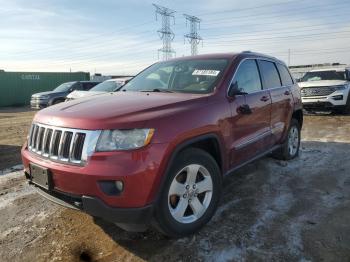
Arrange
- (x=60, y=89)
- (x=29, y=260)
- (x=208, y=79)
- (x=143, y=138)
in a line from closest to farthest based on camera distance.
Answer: (x=143, y=138) < (x=29, y=260) < (x=208, y=79) < (x=60, y=89)

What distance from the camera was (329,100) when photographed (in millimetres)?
12688

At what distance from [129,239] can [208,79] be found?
77.1 inches

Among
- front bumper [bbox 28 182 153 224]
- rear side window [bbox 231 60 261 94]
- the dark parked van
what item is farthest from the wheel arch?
the dark parked van

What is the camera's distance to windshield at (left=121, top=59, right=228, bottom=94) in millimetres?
4250

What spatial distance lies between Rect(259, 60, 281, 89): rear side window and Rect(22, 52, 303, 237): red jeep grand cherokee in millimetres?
462

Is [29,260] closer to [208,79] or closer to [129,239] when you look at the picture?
[129,239]

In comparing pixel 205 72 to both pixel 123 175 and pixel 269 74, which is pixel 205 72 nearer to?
pixel 269 74

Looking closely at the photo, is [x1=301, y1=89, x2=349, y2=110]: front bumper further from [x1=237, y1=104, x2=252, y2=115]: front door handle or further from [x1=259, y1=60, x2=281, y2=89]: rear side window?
[x1=237, y1=104, x2=252, y2=115]: front door handle

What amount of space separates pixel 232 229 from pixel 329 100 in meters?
10.3

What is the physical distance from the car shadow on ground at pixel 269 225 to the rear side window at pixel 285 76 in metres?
1.49

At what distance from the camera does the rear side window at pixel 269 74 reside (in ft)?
17.3

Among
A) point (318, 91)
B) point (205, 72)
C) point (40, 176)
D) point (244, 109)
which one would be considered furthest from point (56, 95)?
point (40, 176)

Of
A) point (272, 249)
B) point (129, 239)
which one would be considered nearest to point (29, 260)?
point (129, 239)

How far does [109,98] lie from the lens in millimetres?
4027
